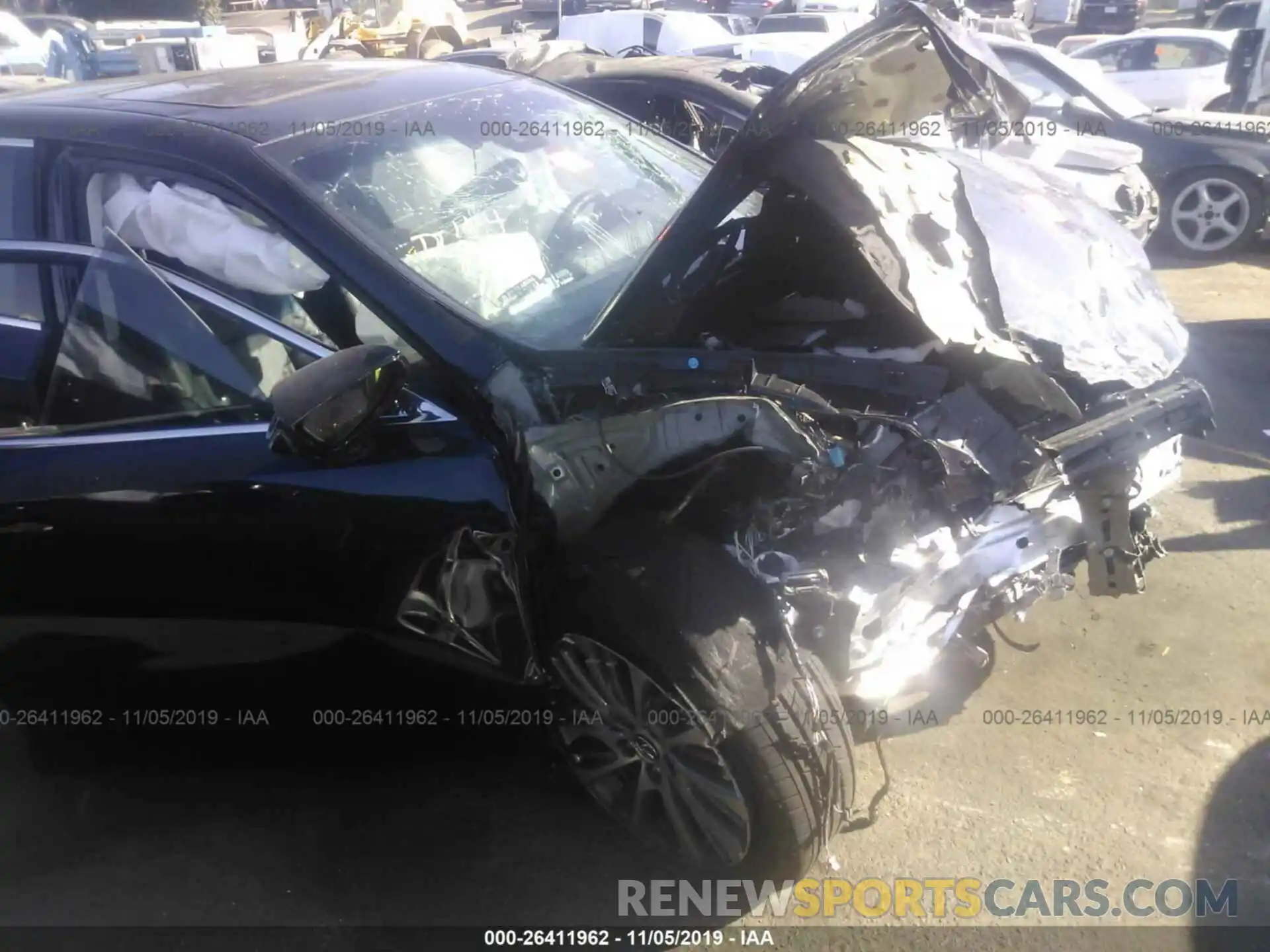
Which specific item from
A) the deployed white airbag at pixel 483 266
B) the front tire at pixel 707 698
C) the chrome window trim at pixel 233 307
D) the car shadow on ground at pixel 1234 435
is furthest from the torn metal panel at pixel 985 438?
the car shadow on ground at pixel 1234 435

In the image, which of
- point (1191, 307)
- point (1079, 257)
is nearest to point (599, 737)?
point (1079, 257)

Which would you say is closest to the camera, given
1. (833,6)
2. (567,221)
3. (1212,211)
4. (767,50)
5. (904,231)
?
(904,231)

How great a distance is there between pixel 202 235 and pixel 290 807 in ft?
5.08

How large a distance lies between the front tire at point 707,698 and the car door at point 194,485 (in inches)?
10.7

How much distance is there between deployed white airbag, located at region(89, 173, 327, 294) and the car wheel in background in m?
7.06

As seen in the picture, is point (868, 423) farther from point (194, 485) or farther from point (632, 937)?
point (194, 485)

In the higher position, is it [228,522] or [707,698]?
[228,522]

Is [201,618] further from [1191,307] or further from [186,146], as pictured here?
[1191,307]

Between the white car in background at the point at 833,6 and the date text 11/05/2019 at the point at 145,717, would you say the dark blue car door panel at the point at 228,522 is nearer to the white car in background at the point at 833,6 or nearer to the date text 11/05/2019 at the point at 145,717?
the date text 11/05/2019 at the point at 145,717

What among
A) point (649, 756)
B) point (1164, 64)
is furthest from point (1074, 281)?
point (1164, 64)

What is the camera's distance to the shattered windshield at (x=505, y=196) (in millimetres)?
2430

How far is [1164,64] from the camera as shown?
38.0 ft

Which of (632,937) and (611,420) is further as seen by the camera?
(632,937)

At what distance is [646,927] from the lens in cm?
237
